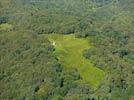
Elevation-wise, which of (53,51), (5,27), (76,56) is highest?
(5,27)

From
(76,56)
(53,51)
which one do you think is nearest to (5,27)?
(53,51)

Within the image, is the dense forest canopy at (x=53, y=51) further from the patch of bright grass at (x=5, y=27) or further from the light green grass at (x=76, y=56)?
the light green grass at (x=76, y=56)

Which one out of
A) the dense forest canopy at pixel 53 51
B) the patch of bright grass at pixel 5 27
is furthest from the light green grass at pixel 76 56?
the patch of bright grass at pixel 5 27

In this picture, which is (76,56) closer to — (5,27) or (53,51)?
(53,51)

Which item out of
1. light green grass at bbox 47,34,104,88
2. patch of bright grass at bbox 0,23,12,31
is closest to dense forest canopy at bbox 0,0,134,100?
patch of bright grass at bbox 0,23,12,31

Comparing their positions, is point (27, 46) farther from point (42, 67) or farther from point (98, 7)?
point (98, 7)

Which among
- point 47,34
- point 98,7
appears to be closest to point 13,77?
point 47,34
